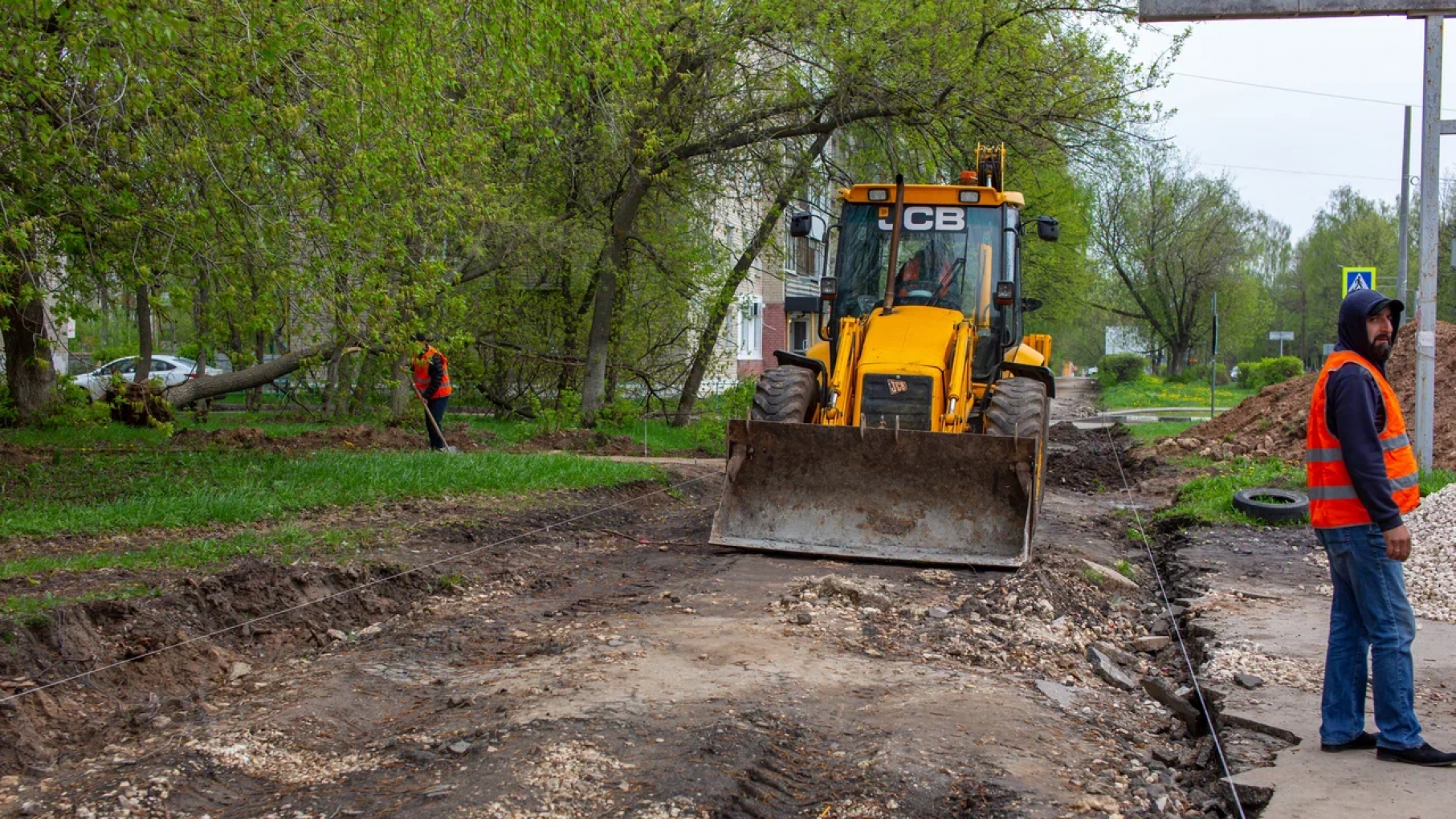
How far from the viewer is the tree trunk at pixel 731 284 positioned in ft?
62.6

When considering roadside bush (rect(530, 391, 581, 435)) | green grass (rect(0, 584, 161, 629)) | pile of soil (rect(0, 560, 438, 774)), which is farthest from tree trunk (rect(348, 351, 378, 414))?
green grass (rect(0, 584, 161, 629))

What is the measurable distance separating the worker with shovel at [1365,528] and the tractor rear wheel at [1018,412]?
4.27m

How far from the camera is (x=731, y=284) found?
20.7m

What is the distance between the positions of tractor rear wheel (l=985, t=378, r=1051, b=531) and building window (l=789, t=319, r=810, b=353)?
34707 millimetres

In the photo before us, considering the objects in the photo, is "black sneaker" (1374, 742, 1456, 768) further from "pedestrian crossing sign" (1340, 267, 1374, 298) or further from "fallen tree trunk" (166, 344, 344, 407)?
"pedestrian crossing sign" (1340, 267, 1374, 298)

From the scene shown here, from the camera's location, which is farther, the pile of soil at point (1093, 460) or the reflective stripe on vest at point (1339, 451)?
the pile of soil at point (1093, 460)

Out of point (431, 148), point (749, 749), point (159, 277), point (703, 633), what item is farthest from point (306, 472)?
point (749, 749)

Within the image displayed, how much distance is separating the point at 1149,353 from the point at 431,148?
7096cm

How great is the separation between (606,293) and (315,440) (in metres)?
5.22

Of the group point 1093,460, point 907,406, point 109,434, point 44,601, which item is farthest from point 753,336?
point 44,601

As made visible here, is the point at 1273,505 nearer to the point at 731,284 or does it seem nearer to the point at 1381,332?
the point at 1381,332

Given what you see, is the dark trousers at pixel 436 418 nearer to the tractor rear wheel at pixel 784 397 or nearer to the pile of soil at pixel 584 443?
the pile of soil at pixel 584 443

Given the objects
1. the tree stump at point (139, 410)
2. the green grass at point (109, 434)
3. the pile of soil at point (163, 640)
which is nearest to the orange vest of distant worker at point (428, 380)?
the green grass at point (109, 434)

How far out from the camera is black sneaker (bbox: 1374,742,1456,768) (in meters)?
5.17
